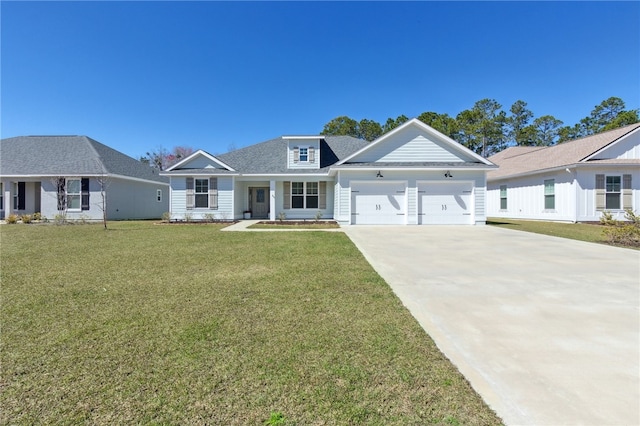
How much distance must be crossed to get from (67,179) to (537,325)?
2324 centimetres

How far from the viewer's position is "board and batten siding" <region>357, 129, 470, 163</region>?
15.4 m

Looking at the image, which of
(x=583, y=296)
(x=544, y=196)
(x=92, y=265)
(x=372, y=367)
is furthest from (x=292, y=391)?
(x=544, y=196)

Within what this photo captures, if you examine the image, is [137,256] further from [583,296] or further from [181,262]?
[583,296]

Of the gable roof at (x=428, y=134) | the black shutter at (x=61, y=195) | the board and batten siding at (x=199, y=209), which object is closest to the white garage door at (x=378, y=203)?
the gable roof at (x=428, y=134)

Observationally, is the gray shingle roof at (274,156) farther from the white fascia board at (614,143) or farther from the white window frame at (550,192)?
the white fascia board at (614,143)

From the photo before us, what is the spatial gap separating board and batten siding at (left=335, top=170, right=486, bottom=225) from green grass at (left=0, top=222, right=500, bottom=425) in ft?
32.1

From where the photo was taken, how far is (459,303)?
4.12 metres

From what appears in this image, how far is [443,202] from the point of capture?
15102 millimetres

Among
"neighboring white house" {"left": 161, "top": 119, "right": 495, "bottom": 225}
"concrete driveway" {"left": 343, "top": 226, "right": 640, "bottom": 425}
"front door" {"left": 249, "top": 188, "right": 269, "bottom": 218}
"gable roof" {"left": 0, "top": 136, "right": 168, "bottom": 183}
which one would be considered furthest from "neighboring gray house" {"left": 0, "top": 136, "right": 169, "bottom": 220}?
"concrete driveway" {"left": 343, "top": 226, "right": 640, "bottom": 425}

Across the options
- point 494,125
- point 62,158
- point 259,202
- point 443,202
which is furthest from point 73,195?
point 494,125

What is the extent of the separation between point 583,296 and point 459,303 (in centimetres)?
200

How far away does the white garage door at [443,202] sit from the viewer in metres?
15.1

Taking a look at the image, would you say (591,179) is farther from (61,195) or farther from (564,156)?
(61,195)

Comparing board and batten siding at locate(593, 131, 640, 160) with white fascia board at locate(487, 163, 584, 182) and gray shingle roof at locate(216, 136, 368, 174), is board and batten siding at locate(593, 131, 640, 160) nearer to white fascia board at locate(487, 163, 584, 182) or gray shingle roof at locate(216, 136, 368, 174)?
white fascia board at locate(487, 163, 584, 182)
